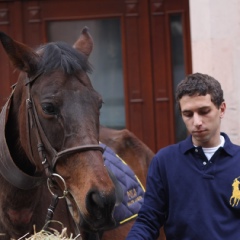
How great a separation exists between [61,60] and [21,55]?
19cm

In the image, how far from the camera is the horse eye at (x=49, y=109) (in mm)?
3885

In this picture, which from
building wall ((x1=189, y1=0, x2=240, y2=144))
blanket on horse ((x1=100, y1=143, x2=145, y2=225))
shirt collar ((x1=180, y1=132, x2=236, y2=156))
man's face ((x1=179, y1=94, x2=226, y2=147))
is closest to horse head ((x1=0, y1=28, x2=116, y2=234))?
shirt collar ((x1=180, y1=132, x2=236, y2=156))

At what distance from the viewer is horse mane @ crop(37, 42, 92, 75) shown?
400cm

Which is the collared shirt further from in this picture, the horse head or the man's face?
the horse head

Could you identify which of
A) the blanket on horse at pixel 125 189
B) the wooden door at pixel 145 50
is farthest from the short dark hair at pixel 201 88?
the wooden door at pixel 145 50

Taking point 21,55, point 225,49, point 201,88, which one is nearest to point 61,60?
point 21,55

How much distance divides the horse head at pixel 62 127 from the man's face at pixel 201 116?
0.48 m

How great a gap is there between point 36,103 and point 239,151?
1.01 metres

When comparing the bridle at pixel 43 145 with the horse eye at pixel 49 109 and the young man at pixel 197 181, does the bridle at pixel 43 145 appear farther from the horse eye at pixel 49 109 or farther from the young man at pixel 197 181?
the young man at pixel 197 181

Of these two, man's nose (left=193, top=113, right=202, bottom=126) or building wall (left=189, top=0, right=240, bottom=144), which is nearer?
man's nose (left=193, top=113, right=202, bottom=126)

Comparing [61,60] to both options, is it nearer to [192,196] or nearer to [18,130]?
[18,130]

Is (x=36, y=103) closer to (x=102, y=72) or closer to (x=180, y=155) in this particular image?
(x=180, y=155)

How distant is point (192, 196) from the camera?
346 cm

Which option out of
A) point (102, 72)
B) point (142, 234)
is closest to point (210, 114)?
point (142, 234)
